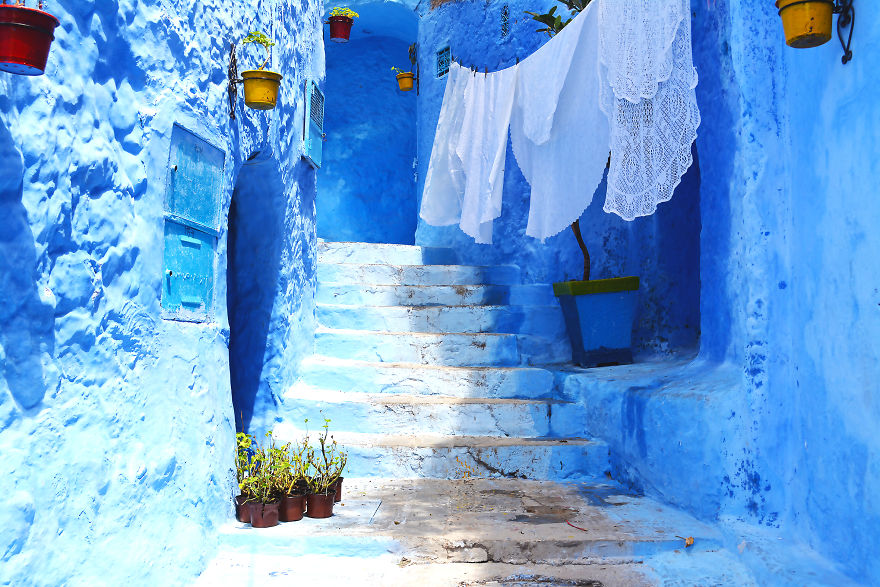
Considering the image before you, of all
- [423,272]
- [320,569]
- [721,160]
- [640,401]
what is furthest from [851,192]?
[423,272]

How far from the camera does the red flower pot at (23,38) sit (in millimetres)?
1607

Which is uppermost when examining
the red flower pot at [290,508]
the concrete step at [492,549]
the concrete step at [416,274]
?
the concrete step at [416,274]

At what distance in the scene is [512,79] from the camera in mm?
4875

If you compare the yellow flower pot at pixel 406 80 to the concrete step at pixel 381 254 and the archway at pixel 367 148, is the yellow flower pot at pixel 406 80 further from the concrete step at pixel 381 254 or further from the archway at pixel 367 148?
the concrete step at pixel 381 254

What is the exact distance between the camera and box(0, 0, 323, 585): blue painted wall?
1893 millimetres

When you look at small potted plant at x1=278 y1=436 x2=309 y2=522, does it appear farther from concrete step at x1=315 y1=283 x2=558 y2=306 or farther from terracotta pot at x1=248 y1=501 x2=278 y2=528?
concrete step at x1=315 y1=283 x2=558 y2=306

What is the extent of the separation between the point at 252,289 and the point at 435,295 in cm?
194

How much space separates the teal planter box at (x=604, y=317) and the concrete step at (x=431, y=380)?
0.38m

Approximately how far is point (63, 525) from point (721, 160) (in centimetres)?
325

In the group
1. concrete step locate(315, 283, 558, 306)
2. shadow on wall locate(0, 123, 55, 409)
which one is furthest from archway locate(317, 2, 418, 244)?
shadow on wall locate(0, 123, 55, 409)

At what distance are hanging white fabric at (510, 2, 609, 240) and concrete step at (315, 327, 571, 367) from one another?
45.9 inches

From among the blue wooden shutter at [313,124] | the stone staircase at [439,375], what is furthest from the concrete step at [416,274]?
the blue wooden shutter at [313,124]

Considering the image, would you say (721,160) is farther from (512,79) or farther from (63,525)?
(63,525)

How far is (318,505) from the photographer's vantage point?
3.40 metres
